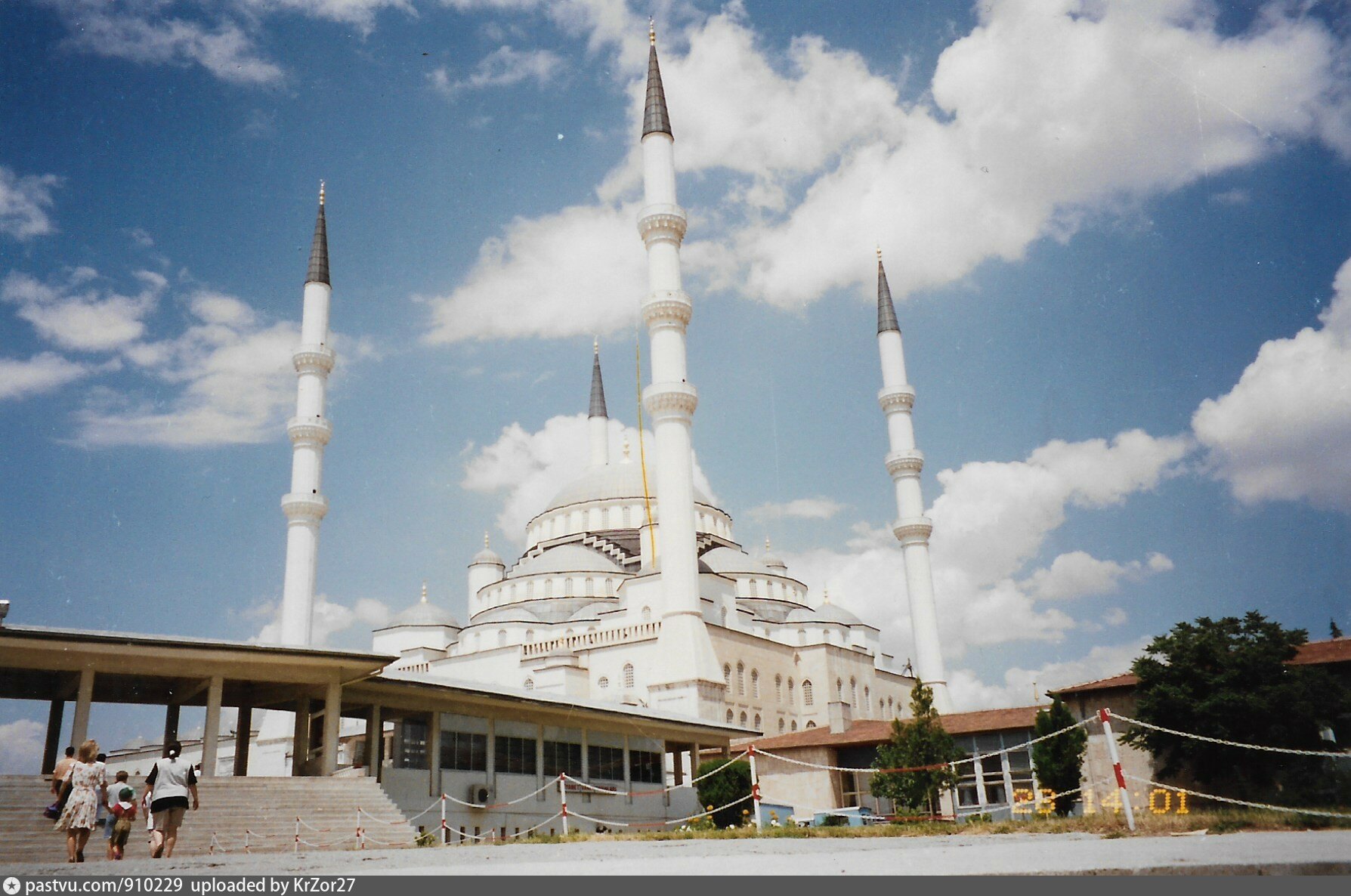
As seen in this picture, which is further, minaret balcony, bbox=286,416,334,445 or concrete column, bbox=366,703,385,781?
minaret balcony, bbox=286,416,334,445

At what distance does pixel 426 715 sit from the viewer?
842 inches

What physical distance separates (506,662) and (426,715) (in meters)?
19.2

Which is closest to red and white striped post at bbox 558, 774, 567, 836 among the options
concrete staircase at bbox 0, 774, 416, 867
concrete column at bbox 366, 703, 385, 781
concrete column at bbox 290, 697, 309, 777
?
concrete staircase at bbox 0, 774, 416, 867

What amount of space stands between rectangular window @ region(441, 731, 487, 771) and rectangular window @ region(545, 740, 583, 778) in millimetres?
1992

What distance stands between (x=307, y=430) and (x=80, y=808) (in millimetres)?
24552

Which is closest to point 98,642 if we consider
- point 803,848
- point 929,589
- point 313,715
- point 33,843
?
point 33,843

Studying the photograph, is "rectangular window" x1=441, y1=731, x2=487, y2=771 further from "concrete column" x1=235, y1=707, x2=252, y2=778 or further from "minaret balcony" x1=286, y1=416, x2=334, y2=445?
"minaret balcony" x1=286, y1=416, x2=334, y2=445

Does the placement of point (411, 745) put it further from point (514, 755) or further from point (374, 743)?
point (514, 755)

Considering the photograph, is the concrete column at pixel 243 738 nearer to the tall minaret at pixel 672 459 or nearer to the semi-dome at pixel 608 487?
the tall minaret at pixel 672 459

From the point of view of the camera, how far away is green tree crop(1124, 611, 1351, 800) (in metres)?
15.5

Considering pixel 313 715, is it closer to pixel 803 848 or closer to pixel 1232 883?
pixel 803 848

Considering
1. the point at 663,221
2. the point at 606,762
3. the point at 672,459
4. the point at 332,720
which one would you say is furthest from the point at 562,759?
the point at 663,221

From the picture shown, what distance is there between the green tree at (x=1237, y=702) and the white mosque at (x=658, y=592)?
1355cm

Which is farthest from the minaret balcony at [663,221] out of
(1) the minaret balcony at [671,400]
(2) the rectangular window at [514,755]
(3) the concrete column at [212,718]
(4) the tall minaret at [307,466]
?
(3) the concrete column at [212,718]
